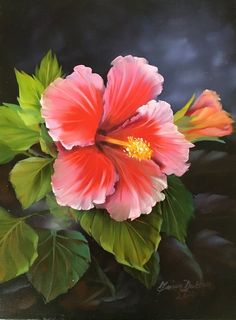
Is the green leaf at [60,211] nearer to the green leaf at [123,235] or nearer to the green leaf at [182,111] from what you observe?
the green leaf at [123,235]

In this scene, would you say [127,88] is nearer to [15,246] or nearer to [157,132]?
[157,132]

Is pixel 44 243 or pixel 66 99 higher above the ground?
pixel 66 99

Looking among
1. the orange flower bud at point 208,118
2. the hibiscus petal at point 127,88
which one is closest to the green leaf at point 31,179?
the hibiscus petal at point 127,88

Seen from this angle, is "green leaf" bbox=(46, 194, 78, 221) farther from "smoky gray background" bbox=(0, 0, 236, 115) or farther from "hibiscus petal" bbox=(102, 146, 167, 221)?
"smoky gray background" bbox=(0, 0, 236, 115)

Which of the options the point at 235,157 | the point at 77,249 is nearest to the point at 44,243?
the point at 77,249

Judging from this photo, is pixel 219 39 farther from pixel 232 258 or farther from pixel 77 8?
pixel 232 258
